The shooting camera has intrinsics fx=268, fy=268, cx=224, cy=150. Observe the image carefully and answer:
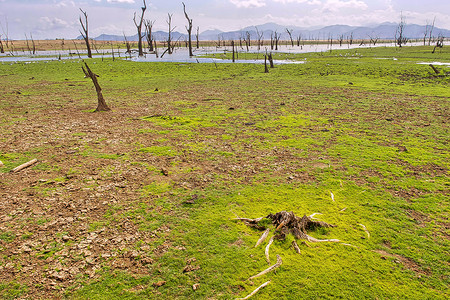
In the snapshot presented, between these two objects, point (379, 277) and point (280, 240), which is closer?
point (379, 277)

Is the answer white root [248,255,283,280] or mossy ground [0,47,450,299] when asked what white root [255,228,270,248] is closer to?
mossy ground [0,47,450,299]

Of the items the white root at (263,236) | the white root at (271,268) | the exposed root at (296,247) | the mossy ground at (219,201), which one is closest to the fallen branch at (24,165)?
the mossy ground at (219,201)

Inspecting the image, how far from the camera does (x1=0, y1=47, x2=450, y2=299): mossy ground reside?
3701 millimetres

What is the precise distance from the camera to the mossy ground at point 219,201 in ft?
12.1

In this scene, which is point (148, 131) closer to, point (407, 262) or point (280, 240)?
point (280, 240)

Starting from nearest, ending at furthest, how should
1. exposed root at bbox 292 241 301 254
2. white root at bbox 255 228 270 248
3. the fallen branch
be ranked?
exposed root at bbox 292 241 301 254
white root at bbox 255 228 270 248
the fallen branch

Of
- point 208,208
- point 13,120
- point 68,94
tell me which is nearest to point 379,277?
point 208,208

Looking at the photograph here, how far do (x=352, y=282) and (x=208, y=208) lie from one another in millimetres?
2769

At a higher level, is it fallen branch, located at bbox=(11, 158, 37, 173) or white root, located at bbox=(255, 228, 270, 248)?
fallen branch, located at bbox=(11, 158, 37, 173)

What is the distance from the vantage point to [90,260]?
4.08 m

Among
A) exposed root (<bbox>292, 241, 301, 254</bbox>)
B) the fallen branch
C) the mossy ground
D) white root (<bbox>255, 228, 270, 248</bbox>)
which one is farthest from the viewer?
the fallen branch

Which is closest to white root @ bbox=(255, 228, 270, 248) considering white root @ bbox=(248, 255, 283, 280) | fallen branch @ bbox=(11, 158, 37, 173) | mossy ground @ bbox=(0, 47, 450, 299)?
mossy ground @ bbox=(0, 47, 450, 299)

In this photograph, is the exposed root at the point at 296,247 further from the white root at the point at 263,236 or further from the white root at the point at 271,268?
the white root at the point at 263,236

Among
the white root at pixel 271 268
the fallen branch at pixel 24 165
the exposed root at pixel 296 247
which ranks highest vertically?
the fallen branch at pixel 24 165
